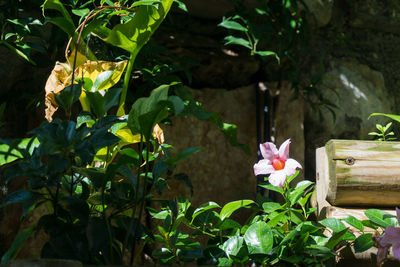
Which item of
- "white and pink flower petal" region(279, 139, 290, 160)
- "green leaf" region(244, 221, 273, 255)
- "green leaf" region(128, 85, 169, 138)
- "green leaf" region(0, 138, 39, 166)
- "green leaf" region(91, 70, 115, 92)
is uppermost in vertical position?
"green leaf" region(91, 70, 115, 92)

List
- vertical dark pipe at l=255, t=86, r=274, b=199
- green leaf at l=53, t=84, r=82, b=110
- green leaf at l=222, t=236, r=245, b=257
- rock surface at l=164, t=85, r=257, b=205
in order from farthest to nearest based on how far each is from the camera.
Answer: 1. vertical dark pipe at l=255, t=86, r=274, b=199
2. rock surface at l=164, t=85, r=257, b=205
3. green leaf at l=222, t=236, r=245, b=257
4. green leaf at l=53, t=84, r=82, b=110

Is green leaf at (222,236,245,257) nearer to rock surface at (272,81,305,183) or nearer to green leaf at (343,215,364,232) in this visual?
green leaf at (343,215,364,232)

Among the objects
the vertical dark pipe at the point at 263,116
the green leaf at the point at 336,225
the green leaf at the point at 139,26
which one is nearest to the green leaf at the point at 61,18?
the green leaf at the point at 139,26

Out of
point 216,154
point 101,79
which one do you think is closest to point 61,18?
point 101,79

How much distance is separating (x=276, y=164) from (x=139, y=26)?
1.61ft

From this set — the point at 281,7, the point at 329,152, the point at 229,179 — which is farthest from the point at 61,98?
the point at 281,7

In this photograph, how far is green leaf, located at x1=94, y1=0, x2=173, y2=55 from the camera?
120 centimetres

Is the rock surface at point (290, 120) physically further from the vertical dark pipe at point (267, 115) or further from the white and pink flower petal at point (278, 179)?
the white and pink flower petal at point (278, 179)

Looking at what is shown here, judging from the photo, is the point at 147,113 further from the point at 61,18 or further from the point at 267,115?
the point at 267,115

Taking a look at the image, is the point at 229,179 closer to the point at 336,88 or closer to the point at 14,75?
the point at 336,88

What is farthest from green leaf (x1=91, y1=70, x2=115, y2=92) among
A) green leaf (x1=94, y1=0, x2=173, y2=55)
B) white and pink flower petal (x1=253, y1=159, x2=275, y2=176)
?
white and pink flower petal (x1=253, y1=159, x2=275, y2=176)

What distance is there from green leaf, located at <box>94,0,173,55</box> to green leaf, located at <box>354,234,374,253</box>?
69 centimetres

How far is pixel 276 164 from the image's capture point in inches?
54.2

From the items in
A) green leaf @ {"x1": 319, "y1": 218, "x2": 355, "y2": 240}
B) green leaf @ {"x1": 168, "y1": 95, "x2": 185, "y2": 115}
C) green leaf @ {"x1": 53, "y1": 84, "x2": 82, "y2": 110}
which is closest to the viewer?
green leaf @ {"x1": 168, "y1": 95, "x2": 185, "y2": 115}
